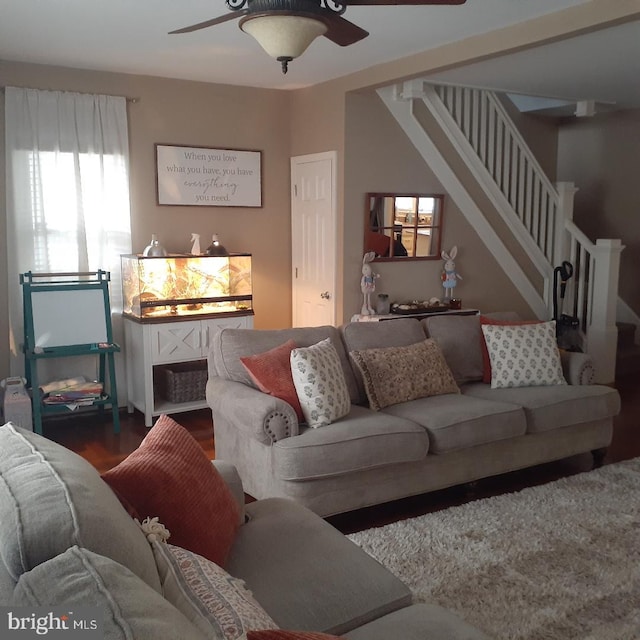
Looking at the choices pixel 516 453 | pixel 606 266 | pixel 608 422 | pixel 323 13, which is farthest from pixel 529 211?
pixel 323 13

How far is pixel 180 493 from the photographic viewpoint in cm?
188

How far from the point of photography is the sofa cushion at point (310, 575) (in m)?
1.79

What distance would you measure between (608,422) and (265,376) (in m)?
2.17

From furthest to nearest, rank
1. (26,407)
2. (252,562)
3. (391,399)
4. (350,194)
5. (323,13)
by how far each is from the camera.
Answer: (350,194), (26,407), (391,399), (323,13), (252,562)

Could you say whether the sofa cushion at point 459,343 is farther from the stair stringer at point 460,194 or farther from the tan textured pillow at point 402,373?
the stair stringer at point 460,194

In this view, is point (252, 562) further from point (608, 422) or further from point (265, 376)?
point (608, 422)

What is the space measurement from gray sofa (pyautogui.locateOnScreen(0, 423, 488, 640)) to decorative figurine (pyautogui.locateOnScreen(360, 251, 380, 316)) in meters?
3.10

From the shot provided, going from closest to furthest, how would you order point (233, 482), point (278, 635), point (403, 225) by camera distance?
point (278, 635) → point (233, 482) → point (403, 225)

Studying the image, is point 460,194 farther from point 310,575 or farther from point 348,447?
point 310,575

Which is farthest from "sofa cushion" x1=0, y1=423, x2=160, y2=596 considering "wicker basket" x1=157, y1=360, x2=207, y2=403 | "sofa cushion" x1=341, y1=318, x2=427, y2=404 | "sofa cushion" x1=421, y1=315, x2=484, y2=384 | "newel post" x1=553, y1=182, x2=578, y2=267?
"newel post" x1=553, y1=182, x2=578, y2=267

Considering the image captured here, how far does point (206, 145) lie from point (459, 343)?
8.85 ft

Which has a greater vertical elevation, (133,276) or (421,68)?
(421,68)

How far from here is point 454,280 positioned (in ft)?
19.1

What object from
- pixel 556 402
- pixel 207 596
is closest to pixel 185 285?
pixel 556 402
